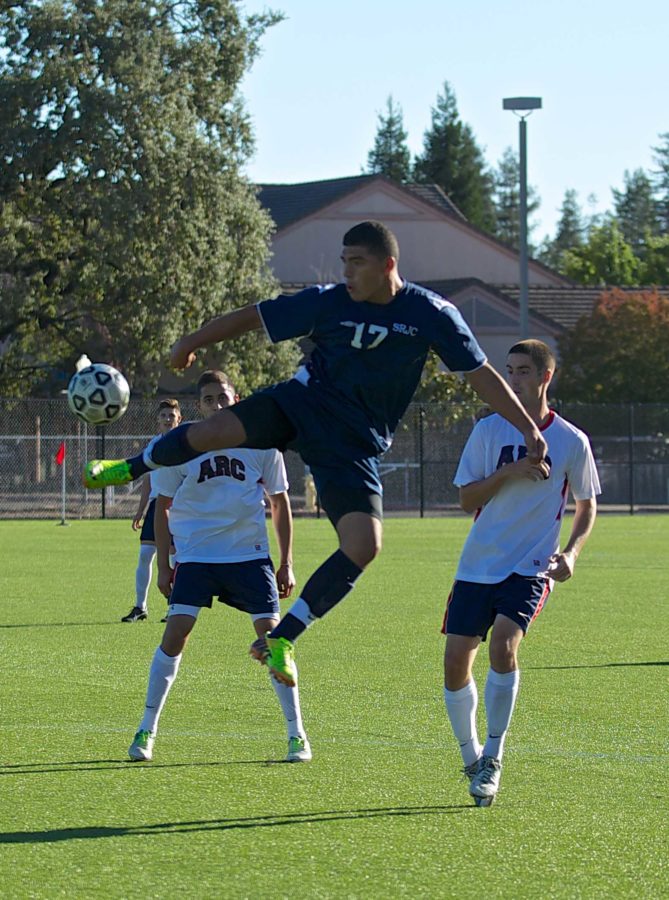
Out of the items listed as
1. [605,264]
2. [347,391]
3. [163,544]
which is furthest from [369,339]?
[605,264]

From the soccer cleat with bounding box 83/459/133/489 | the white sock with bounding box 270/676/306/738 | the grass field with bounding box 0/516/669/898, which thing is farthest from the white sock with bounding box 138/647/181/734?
the soccer cleat with bounding box 83/459/133/489

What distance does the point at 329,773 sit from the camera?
7336 mm

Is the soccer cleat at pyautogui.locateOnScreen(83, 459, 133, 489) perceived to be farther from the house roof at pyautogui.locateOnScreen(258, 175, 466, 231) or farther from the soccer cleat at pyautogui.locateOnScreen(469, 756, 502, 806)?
the house roof at pyautogui.locateOnScreen(258, 175, 466, 231)

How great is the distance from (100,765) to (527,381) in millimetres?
2758

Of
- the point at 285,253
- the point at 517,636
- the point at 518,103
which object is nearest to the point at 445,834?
the point at 517,636

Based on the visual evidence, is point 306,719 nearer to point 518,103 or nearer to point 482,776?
point 482,776

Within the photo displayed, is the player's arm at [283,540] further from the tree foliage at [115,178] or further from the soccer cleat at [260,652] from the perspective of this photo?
the tree foliage at [115,178]

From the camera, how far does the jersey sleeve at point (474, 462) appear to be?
274 inches

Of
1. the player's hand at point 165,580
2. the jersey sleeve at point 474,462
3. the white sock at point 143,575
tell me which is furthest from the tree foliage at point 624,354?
the jersey sleeve at point 474,462

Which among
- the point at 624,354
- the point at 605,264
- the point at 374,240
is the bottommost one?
the point at 374,240

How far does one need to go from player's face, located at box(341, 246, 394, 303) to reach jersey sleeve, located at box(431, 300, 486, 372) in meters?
0.26

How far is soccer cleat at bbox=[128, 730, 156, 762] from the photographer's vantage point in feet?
24.9

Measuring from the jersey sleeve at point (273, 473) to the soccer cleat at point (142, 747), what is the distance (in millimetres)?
1635

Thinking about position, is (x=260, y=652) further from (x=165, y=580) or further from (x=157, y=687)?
(x=165, y=580)
